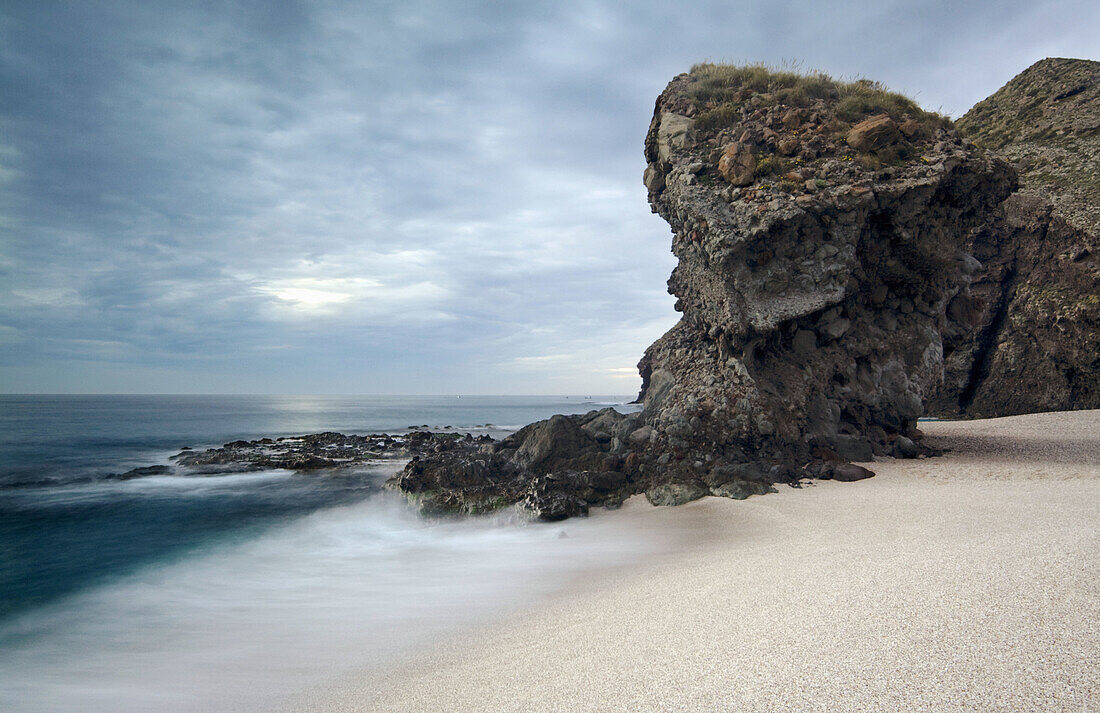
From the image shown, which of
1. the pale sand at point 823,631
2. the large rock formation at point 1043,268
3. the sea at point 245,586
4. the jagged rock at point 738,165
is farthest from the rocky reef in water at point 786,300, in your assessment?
the large rock formation at point 1043,268

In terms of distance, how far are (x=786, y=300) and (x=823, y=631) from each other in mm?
9299

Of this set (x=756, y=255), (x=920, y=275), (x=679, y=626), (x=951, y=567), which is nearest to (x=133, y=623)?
(x=679, y=626)

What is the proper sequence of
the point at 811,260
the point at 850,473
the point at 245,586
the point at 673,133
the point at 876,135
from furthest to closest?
the point at 673,133, the point at 876,135, the point at 811,260, the point at 850,473, the point at 245,586

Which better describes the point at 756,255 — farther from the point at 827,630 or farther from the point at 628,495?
the point at 827,630

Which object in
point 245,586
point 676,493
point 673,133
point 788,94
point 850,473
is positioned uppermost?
point 788,94

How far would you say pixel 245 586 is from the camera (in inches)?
305

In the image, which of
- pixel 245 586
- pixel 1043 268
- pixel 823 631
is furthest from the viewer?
pixel 1043 268

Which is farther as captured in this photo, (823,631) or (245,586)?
(245,586)

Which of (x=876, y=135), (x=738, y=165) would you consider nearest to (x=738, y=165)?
→ (x=738, y=165)

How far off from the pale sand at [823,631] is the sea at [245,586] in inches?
40.0

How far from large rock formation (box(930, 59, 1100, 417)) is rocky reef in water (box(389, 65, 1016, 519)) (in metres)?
10.8

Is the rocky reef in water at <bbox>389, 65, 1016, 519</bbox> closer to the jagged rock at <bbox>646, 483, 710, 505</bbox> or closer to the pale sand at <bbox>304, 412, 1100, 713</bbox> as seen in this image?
the jagged rock at <bbox>646, 483, 710, 505</bbox>

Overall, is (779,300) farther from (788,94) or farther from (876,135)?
(788,94)

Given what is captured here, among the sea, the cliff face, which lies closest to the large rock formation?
the cliff face
